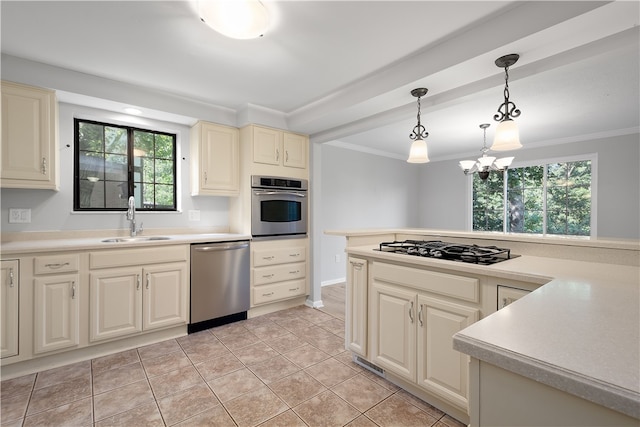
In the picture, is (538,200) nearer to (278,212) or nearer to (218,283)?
(278,212)

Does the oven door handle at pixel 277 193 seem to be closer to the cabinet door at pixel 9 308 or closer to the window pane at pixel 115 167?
the window pane at pixel 115 167

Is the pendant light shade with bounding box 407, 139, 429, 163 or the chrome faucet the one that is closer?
the pendant light shade with bounding box 407, 139, 429, 163

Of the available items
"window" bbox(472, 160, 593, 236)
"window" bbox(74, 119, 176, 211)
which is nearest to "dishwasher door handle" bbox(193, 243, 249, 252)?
"window" bbox(74, 119, 176, 211)

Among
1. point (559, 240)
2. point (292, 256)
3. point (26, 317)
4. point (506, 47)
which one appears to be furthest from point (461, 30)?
point (26, 317)

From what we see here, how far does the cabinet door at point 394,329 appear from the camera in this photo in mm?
1780

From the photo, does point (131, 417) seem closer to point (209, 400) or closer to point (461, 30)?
point (209, 400)

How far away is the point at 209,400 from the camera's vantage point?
1.79 m

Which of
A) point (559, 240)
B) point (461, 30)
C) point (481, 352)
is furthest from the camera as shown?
point (461, 30)

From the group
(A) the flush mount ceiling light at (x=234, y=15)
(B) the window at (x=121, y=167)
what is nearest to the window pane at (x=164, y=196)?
(B) the window at (x=121, y=167)

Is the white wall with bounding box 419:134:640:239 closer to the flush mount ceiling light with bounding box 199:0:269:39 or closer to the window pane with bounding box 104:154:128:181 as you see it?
the flush mount ceiling light with bounding box 199:0:269:39

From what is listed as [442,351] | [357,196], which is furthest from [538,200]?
[442,351]

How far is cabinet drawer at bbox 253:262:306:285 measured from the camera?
128 inches

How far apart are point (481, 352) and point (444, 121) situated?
3631mm

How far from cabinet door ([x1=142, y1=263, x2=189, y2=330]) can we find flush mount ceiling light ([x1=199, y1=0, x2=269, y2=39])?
2.03 metres
